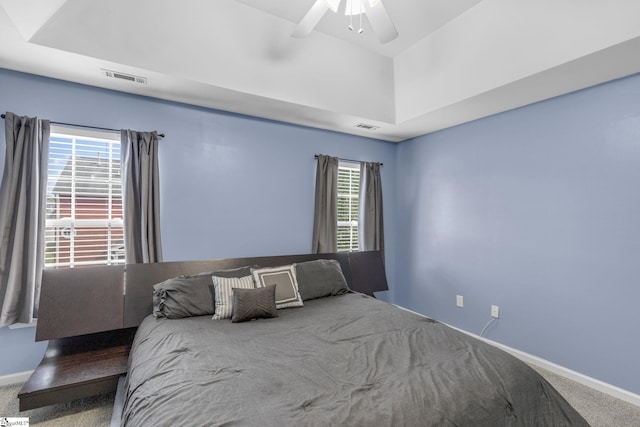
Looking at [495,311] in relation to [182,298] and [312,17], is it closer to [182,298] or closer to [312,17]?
[182,298]

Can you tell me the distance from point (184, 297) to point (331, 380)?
1.43m

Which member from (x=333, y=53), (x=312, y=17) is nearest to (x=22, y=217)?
(x=312, y=17)

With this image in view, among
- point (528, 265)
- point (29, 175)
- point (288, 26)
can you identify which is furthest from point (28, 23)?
point (528, 265)

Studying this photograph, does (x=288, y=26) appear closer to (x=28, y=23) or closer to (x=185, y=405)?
(x=28, y=23)

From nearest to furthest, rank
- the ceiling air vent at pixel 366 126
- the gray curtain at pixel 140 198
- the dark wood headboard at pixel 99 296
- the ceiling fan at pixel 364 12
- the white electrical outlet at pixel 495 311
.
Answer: the ceiling fan at pixel 364 12 < the dark wood headboard at pixel 99 296 < the gray curtain at pixel 140 198 < the white electrical outlet at pixel 495 311 < the ceiling air vent at pixel 366 126

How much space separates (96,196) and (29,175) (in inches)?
17.6

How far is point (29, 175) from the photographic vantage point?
7.66ft

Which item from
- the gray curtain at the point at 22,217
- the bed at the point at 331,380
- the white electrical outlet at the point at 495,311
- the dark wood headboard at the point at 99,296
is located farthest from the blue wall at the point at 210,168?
the white electrical outlet at the point at 495,311

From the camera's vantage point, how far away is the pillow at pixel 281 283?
250 cm

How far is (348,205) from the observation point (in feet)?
13.4

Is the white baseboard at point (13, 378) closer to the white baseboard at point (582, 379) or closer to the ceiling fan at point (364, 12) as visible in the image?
the ceiling fan at point (364, 12)

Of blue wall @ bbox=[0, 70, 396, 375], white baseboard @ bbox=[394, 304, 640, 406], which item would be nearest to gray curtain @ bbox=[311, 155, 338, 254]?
blue wall @ bbox=[0, 70, 396, 375]

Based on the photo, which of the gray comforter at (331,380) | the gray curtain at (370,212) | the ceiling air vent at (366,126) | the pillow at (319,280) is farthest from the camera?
the gray curtain at (370,212)

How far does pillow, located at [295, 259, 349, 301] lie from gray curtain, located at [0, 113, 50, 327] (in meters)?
2.05
